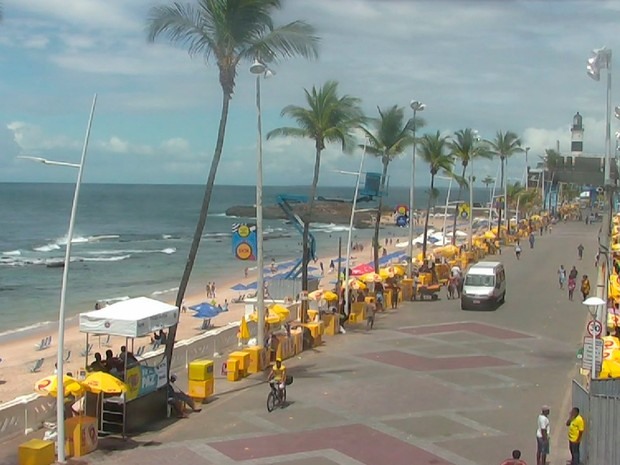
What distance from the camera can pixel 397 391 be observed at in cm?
1811

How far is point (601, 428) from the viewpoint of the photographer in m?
12.3

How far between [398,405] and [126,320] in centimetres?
604

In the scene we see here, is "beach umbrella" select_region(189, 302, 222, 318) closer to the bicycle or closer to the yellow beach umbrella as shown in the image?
the yellow beach umbrella

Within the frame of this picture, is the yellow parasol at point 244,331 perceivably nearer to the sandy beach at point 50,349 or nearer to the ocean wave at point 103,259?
the sandy beach at point 50,349

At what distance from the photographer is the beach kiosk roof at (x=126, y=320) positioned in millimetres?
14961

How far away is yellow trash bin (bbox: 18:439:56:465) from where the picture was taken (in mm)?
12742

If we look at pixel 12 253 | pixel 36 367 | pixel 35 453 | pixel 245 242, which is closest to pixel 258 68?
pixel 245 242

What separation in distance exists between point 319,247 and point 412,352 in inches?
2686

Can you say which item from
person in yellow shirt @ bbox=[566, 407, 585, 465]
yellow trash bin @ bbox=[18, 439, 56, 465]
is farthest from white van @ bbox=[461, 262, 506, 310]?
yellow trash bin @ bbox=[18, 439, 56, 465]

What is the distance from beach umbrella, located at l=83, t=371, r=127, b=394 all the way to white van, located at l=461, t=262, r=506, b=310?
18.9m

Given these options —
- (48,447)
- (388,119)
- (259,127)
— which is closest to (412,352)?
(259,127)

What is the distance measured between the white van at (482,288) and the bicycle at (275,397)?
15.7 meters

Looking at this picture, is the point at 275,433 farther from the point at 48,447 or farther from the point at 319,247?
the point at 319,247

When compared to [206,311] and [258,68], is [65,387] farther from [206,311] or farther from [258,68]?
[206,311]
